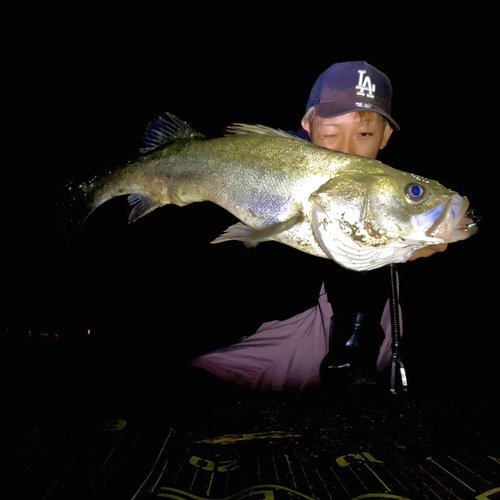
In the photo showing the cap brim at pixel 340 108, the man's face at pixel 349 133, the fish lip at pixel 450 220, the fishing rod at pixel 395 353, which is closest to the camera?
the fish lip at pixel 450 220

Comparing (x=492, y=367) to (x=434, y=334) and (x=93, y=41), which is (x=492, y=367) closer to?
(x=434, y=334)

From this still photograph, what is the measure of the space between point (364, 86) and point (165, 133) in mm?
1584

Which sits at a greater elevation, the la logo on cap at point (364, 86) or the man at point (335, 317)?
the la logo on cap at point (364, 86)

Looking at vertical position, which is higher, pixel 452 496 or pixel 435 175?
pixel 435 175

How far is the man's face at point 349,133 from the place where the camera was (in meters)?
2.25

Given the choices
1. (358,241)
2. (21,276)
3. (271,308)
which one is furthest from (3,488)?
(21,276)

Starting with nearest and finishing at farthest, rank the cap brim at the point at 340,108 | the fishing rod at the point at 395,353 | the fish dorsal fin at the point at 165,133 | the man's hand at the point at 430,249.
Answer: the man's hand at the point at 430,249 → the fish dorsal fin at the point at 165,133 → the fishing rod at the point at 395,353 → the cap brim at the point at 340,108

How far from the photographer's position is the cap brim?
2.14m

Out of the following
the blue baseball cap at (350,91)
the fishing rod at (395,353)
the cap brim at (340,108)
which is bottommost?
the fishing rod at (395,353)

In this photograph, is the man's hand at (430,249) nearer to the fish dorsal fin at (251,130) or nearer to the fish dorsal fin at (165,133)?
the fish dorsal fin at (251,130)

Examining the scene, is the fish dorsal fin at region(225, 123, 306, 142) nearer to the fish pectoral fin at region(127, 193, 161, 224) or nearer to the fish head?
the fish head

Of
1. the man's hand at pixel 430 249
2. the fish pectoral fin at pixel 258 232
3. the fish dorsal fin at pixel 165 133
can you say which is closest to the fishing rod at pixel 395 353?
the man's hand at pixel 430 249

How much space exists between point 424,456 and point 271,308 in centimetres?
160

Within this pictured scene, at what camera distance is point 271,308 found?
2.77 metres
